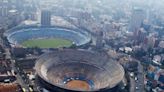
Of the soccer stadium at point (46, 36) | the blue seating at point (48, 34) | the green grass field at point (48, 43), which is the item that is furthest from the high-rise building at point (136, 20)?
the green grass field at point (48, 43)

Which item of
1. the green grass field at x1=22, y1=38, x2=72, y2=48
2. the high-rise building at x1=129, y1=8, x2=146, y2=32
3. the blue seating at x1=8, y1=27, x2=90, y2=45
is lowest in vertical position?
the green grass field at x1=22, y1=38, x2=72, y2=48

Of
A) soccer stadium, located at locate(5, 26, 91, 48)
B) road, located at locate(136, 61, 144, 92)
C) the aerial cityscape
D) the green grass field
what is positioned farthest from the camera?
soccer stadium, located at locate(5, 26, 91, 48)

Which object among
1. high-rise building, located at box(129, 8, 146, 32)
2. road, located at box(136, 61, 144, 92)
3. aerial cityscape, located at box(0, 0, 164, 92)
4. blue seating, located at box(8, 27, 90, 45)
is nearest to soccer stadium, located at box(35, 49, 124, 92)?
aerial cityscape, located at box(0, 0, 164, 92)

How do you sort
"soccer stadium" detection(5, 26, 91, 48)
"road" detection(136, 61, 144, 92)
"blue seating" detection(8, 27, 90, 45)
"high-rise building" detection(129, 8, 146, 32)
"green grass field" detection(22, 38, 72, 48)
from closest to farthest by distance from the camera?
"road" detection(136, 61, 144, 92)
"green grass field" detection(22, 38, 72, 48)
"soccer stadium" detection(5, 26, 91, 48)
"blue seating" detection(8, 27, 90, 45)
"high-rise building" detection(129, 8, 146, 32)

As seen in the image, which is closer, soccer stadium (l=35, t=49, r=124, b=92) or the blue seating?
soccer stadium (l=35, t=49, r=124, b=92)

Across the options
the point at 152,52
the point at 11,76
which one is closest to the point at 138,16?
the point at 152,52

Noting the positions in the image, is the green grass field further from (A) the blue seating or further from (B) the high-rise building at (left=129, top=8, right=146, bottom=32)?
(B) the high-rise building at (left=129, top=8, right=146, bottom=32)

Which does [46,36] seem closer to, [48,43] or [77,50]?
[48,43]

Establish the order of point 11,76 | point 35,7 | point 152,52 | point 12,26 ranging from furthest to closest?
point 35,7 < point 12,26 < point 152,52 < point 11,76

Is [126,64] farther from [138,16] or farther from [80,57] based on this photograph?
Answer: [138,16]
